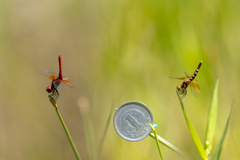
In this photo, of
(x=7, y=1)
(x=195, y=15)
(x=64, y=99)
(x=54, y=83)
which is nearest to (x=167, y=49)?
(x=195, y=15)

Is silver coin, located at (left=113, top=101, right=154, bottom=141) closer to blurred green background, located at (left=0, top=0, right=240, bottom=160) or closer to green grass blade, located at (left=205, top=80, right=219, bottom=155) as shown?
green grass blade, located at (left=205, top=80, right=219, bottom=155)

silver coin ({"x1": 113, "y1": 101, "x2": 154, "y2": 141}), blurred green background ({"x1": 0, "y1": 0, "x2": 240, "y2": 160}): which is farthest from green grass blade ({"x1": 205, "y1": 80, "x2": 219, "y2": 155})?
blurred green background ({"x1": 0, "y1": 0, "x2": 240, "y2": 160})

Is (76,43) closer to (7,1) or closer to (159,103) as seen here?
(7,1)

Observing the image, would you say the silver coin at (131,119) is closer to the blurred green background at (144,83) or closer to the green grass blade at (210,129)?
the green grass blade at (210,129)

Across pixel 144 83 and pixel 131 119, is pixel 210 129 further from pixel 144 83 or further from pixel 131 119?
pixel 144 83

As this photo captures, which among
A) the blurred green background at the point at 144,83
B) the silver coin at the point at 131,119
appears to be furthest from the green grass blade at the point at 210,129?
the blurred green background at the point at 144,83

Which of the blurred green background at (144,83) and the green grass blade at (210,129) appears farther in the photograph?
the blurred green background at (144,83)

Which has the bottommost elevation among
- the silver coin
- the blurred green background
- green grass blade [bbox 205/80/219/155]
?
green grass blade [bbox 205/80/219/155]
